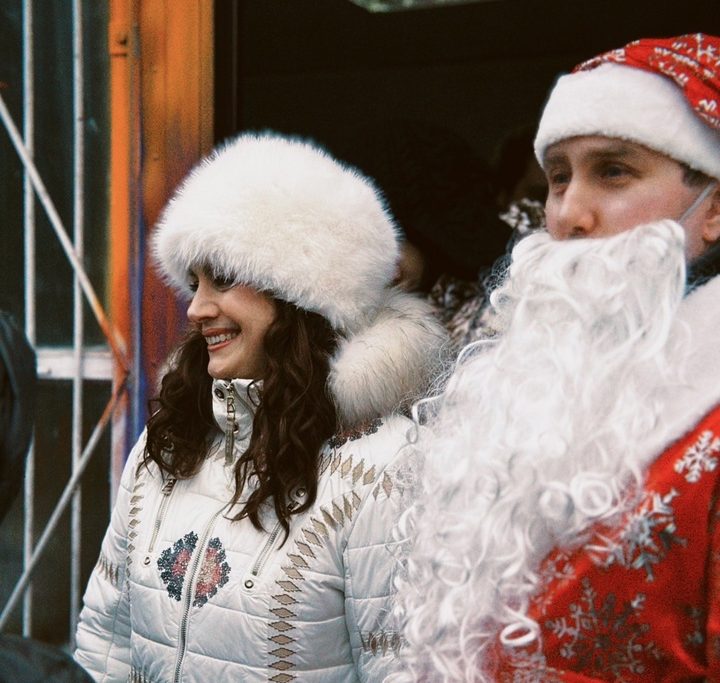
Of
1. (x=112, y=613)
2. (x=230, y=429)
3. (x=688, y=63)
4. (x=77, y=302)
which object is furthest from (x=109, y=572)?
(x=688, y=63)

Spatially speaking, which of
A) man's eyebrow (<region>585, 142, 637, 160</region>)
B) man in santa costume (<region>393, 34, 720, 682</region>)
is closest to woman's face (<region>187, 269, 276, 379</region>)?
man in santa costume (<region>393, 34, 720, 682</region>)

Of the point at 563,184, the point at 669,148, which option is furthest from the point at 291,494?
the point at 669,148

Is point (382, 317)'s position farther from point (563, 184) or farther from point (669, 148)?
point (669, 148)

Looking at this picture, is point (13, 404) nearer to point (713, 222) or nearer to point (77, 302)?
point (713, 222)

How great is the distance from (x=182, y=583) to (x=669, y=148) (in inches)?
50.8

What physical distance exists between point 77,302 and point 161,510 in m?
1.20

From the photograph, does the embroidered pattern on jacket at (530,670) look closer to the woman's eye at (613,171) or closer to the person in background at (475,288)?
the woman's eye at (613,171)

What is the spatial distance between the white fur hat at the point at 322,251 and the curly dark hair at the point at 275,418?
50mm

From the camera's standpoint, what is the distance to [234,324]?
80.6 inches

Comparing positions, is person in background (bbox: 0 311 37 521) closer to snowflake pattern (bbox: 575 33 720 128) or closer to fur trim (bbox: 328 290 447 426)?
fur trim (bbox: 328 290 447 426)

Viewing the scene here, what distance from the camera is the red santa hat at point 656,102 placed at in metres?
1.25

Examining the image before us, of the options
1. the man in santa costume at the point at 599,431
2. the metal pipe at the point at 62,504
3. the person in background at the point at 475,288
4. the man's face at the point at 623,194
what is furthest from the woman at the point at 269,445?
the metal pipe at the point at 62,504

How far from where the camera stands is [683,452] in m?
1.11

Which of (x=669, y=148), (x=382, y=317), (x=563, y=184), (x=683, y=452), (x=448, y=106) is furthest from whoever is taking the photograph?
(x=448, y=106)
